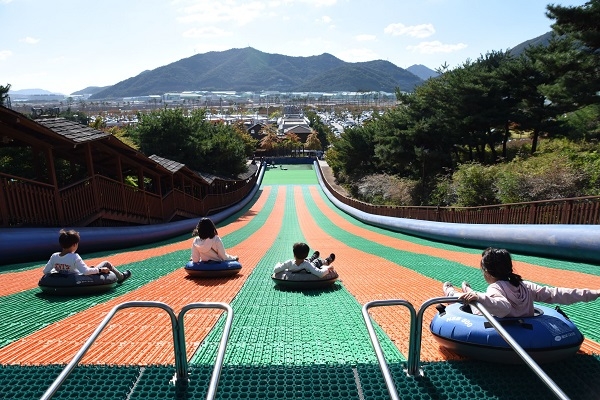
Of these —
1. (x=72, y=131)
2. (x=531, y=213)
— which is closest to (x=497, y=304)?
(x=531, y=213)

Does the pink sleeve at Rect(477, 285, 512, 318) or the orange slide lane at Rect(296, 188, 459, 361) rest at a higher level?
the pink sleeve at Rect(477, 285, 512, 318)

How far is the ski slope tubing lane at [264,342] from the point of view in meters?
2.94

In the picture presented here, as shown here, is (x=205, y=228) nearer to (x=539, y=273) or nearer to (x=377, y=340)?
(x=377, y=340)

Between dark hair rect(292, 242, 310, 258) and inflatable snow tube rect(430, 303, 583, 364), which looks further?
dark hair rect(292, 242, 310, 258)

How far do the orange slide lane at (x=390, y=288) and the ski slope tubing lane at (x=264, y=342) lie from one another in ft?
0.08

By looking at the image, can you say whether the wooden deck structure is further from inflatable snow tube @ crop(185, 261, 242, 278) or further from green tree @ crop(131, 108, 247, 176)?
green tree @ crop(131, 108, 247, 176)

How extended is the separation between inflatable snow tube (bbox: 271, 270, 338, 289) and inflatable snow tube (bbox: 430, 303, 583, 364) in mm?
3007

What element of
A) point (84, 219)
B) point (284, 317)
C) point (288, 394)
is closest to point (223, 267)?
point (284, 317)

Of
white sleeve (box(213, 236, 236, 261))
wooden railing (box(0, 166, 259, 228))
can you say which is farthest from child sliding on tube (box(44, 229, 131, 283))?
wooden railing (box(0, 166, 259, 228))

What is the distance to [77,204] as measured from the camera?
441 inches

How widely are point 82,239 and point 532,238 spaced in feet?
36.5

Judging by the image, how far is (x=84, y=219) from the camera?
37.3ft

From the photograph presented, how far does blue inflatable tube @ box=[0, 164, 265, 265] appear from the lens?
8.40 metres

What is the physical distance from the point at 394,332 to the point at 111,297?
4.06 m
